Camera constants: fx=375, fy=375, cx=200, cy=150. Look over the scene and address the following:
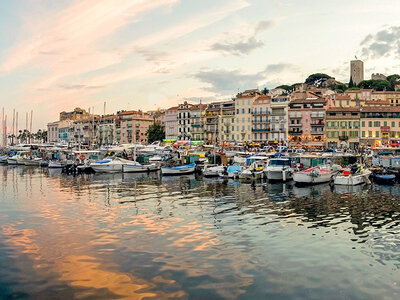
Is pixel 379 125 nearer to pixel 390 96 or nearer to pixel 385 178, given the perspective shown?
pixel 390 96

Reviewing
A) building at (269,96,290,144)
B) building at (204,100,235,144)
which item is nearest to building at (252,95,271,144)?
building at (269,96,290,144)

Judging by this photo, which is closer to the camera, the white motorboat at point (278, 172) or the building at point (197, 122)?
the white motorboat at point (278, 172)

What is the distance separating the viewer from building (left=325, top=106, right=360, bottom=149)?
315 feet

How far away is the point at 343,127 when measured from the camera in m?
97.4

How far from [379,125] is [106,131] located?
105176mm

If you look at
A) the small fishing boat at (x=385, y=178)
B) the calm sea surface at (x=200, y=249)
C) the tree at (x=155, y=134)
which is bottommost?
the calm sea surface at (x=200, y=249)

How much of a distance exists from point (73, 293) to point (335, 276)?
29.9ft

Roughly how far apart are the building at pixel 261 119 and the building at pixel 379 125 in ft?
82.2

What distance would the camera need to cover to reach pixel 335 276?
13.6 m

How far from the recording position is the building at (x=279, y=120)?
345 ft

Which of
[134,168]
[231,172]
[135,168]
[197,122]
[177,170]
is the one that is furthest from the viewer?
[197,122]

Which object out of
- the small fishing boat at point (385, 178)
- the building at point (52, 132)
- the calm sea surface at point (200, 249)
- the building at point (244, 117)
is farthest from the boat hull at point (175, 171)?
the building at point (52, 132)

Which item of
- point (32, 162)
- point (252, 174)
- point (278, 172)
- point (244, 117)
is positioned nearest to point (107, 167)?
point (252, 174)

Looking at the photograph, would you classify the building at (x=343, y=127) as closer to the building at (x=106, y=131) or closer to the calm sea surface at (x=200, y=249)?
the calm sea surface at (x=200, y=249)
